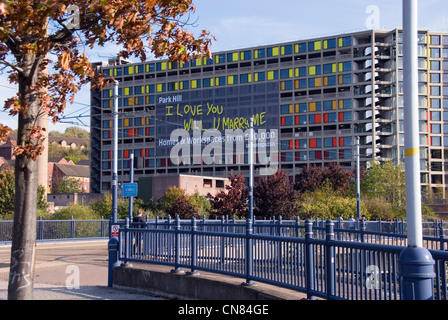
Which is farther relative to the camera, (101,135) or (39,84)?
(101,135)

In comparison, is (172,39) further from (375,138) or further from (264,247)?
(375,138)

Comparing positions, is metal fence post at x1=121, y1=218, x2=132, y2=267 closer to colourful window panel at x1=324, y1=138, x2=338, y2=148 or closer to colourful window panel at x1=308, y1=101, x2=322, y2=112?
colourful window panel at x1=324, y1=138, x2=338, y2=148

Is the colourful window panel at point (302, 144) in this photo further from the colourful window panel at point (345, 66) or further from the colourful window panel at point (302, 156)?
the colourful window panel at point (345, 66)

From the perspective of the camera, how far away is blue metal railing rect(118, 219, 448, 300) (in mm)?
7020

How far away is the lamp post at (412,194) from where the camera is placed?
5.91m

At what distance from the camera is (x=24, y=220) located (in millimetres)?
7816

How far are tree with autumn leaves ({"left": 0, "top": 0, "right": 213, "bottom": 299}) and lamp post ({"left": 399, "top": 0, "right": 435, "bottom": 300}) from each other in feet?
11.5

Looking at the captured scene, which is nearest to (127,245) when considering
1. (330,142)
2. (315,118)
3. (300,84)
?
(330,142)

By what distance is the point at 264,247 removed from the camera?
10.1m

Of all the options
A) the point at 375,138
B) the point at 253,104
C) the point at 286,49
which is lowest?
the point at 375,138

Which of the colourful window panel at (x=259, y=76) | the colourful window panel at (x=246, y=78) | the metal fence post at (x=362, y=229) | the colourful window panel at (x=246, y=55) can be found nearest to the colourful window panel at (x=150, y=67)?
the colourful window panel at (x=246, y=55)

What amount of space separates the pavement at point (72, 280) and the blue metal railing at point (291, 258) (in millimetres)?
1078
